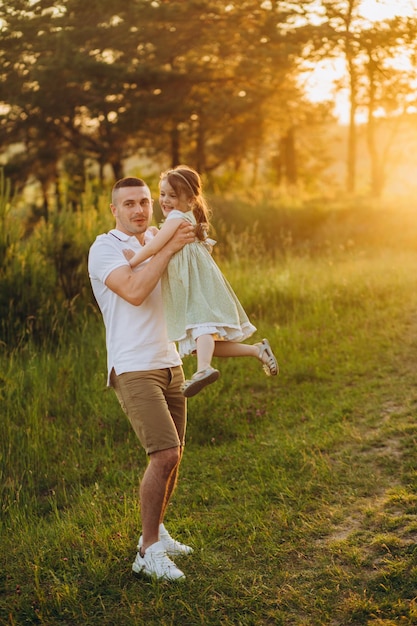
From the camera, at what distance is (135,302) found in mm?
3572

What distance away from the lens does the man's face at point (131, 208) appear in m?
3.77

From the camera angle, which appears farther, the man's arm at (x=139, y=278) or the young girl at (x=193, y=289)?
the young girl at (x=193, y=289)

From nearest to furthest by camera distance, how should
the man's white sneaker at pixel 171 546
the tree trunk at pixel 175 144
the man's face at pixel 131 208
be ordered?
the man's face at pixel 131 208
the man's white sneaker at pixel 171 546
the tree trunk at pixel 175 144

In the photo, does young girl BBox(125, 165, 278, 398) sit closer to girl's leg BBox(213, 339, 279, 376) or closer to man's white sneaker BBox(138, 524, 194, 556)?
girl's leg BBox(213, 339, 279, 376)

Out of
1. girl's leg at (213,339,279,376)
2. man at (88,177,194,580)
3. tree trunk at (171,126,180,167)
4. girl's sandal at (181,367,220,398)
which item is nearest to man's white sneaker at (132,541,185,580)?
man at (88,177,194,580)

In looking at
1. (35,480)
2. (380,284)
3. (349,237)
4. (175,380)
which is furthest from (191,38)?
(175,380)

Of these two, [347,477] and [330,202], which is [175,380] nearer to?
[347,477]

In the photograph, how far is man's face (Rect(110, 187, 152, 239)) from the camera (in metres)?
3.77

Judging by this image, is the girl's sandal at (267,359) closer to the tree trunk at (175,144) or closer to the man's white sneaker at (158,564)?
the man's white sneaker at (158,564)

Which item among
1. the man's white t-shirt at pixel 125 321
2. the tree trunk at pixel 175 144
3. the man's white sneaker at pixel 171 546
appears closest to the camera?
the man's white t-shirt at pixel 125 321

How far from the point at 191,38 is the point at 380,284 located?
9794 mm

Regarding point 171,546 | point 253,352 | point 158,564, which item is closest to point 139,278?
point 253,352

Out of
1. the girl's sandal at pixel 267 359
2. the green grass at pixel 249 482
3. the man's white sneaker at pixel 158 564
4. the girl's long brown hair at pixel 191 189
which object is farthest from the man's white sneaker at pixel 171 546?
the girl's long brown hair at pixel 191 189

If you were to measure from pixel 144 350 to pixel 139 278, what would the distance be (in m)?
0.38
